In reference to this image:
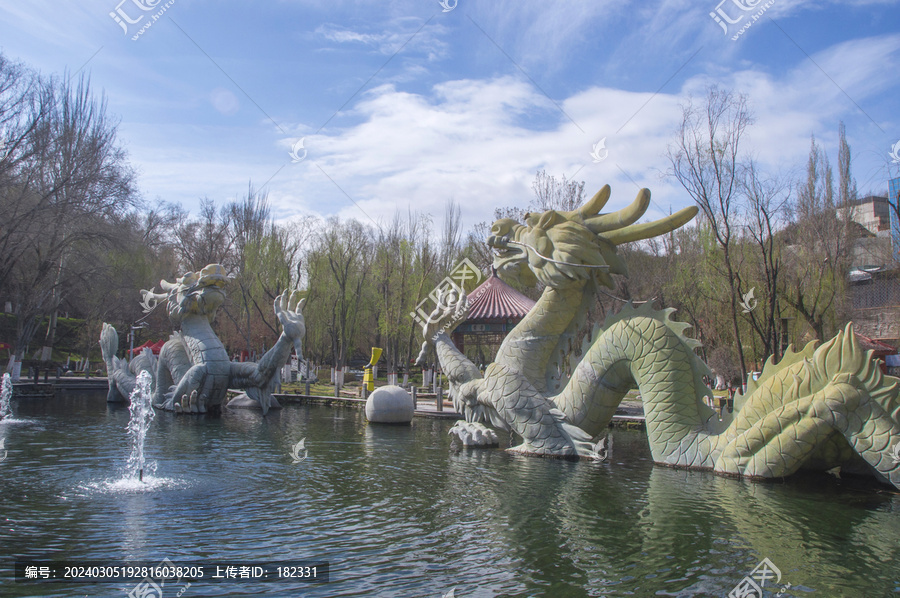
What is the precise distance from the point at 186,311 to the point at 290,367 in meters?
19.4

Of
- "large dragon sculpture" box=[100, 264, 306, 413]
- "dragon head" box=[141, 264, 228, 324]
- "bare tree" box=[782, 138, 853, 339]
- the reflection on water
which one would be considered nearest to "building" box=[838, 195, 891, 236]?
"bare tree" box=[782, 138, 853, 339]

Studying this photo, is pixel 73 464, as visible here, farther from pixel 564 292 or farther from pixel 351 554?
pixel 564 292

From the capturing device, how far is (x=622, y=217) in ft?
31.7

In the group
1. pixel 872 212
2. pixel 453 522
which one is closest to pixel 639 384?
pixel 453 522

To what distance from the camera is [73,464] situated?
9.52 metres

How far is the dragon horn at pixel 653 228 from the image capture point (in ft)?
29.0

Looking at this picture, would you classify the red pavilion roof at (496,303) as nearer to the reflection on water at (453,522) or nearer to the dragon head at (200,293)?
the dragon head at (200,293)

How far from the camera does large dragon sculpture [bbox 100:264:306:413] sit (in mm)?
16609

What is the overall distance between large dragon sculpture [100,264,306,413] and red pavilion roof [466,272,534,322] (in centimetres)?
786

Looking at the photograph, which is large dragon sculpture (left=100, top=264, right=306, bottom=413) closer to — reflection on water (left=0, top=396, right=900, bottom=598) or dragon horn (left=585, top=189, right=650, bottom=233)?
reflection on water (left=0, top=396, right=900, bottom=598)

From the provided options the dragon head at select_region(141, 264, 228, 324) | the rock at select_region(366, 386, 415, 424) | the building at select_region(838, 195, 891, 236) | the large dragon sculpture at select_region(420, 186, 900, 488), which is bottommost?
the rock at select_region(366, 386, 415, 424)

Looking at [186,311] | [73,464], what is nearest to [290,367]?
[186,311]

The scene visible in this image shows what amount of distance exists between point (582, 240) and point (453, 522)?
5032 mm

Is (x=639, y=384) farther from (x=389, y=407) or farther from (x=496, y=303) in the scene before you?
(x=496, y=303)
